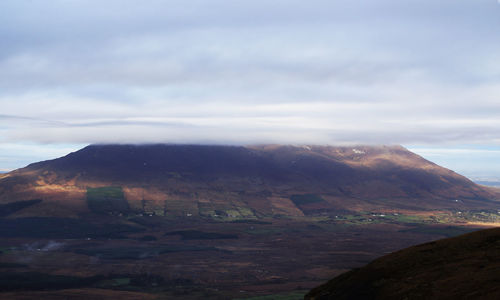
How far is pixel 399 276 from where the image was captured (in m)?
81.6

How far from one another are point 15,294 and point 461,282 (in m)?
155

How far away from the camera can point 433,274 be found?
76188 millimetres

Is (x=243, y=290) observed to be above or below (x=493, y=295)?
below

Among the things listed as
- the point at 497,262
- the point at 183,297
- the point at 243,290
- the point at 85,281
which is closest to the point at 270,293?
the point at 243,290

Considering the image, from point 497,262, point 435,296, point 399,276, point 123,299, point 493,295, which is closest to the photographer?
point 493,295

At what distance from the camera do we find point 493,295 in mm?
58344

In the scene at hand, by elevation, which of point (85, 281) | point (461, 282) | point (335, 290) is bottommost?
point (85, 281)

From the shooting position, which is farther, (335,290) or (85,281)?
(85,281)

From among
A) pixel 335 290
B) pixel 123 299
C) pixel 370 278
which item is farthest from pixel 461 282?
pixel 123 299

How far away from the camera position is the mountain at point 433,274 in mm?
66125

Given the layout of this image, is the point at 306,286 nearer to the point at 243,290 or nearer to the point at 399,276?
the point at 243,290

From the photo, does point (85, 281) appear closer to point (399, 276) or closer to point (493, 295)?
point (399, 276)

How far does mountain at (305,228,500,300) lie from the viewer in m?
66.1

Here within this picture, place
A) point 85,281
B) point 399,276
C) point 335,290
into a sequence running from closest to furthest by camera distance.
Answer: point 399,276, point 335,290, point 85,281
